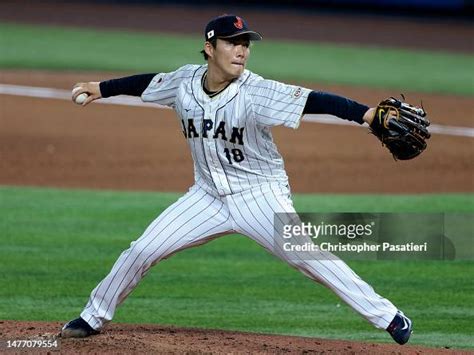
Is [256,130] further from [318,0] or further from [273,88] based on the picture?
[318,0]

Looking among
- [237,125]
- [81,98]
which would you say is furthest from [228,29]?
[81,98]

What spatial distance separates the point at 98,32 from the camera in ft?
76.6

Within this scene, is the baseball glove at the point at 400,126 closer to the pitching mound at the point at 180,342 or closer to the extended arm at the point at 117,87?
the pitching mound at the point at 180,342

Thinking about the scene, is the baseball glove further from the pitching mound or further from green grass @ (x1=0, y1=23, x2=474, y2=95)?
green grass @ (x1=0, y1=23, x2=474, y2=95)

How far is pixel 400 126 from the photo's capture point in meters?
5.43

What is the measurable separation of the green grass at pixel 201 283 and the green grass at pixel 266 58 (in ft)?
28.2

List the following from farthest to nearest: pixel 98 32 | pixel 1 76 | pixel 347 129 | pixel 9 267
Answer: pixel 98 32 → pixel 1 76 → pixel 347 129 → pixel 9 267

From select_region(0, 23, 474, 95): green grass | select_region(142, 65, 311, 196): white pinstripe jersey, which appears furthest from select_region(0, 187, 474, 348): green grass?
select_region(0, 23, 474, 95): green grass

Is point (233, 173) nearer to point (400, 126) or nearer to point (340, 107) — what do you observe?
point (340, 107)

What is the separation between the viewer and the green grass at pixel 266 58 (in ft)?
61.4

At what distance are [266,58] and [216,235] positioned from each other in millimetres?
14836

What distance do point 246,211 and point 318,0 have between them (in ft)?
70.7

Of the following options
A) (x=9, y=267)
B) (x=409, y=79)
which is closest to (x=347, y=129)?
(x=409, y=79)

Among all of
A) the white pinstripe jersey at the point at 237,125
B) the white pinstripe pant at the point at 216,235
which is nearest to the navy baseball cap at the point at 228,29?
the white pinstripe jersey at the point at 237,125
